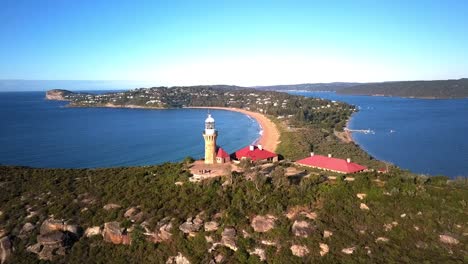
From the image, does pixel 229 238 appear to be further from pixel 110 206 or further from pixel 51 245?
pixel 51 245

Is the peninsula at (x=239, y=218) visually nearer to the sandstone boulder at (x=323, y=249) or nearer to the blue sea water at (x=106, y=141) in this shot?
the sandstone boulder at (x=323, y=249)

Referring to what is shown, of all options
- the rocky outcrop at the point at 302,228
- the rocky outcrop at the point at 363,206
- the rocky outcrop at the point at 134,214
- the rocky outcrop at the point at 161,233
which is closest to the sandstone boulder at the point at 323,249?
the rocky outcrop at the point at 302,228

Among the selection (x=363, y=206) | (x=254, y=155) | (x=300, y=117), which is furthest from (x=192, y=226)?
(x=300, y=117)

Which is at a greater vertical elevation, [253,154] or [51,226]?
[253,154]

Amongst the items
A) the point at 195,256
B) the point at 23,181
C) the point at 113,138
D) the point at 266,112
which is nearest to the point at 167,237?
the point at 195,256

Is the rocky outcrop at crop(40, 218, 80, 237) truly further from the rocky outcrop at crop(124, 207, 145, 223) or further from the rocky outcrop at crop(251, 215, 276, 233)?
the rocky outcrop at crop(251, 215, 276, 233)

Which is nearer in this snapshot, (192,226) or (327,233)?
(327,233)

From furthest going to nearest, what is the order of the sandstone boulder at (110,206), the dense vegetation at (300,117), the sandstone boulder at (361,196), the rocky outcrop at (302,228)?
the dense vegetation at (300,117) → the sandstone boulder at (110,206) → the sandstone boulder at (361,196) → the rocky outcrop at (302,228)
